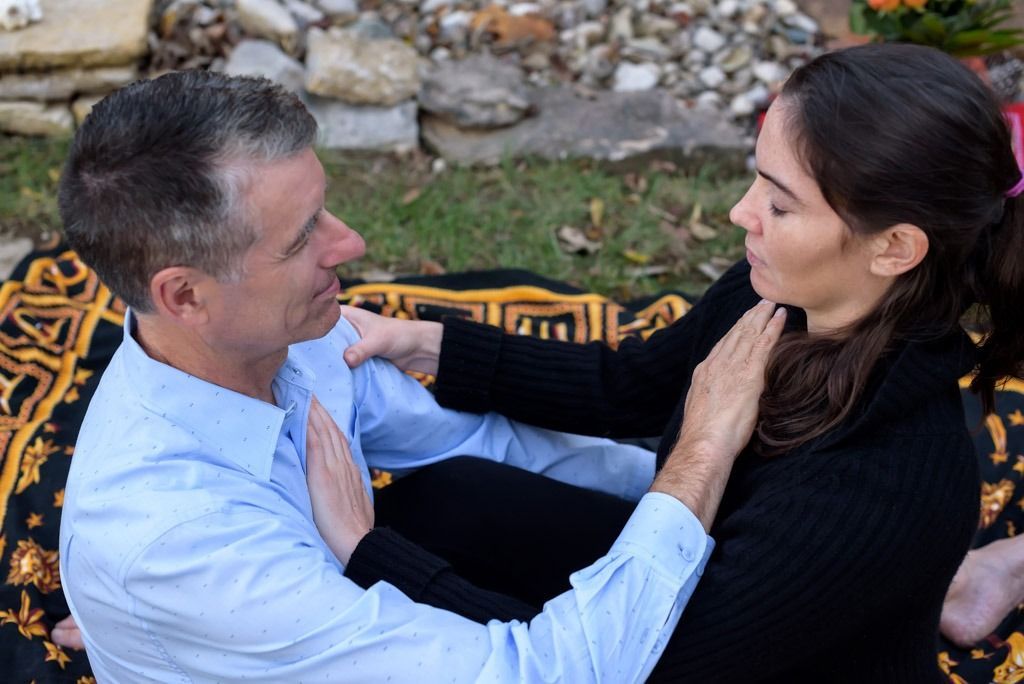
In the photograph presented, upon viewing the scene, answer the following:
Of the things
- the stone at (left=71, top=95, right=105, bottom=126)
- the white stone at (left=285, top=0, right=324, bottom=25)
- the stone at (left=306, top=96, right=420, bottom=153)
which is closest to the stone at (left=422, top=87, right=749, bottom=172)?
the stone at (left=306, top=96, right=420, bottom=153)

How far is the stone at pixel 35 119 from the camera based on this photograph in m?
5.69

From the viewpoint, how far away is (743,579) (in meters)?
2.13

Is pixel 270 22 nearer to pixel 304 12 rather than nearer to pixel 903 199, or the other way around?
pixel 304 12

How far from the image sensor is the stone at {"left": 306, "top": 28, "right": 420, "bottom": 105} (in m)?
5.66

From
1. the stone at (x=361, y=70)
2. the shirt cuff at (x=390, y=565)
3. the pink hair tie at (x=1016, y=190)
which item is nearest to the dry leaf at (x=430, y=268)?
the stone at (x=361, y=70)

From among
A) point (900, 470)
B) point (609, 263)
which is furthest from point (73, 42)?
point (900, 470)

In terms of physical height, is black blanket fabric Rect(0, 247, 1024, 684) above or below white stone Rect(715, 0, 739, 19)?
A: below

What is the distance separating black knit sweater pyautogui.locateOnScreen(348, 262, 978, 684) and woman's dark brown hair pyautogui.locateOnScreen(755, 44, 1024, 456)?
2.7 inches

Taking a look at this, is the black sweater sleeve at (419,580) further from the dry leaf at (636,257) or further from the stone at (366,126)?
the stone at (366,126)

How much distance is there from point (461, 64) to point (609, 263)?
5.65 feet

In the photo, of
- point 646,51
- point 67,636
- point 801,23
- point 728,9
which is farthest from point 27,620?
point 801,23

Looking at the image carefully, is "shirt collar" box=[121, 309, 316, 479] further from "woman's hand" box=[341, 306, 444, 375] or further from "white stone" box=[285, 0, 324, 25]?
"white stone" box=[285, 0, 324, 25]

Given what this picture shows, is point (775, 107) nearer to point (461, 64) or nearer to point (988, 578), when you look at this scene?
point (988, 578)

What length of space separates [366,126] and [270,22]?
0.89m
